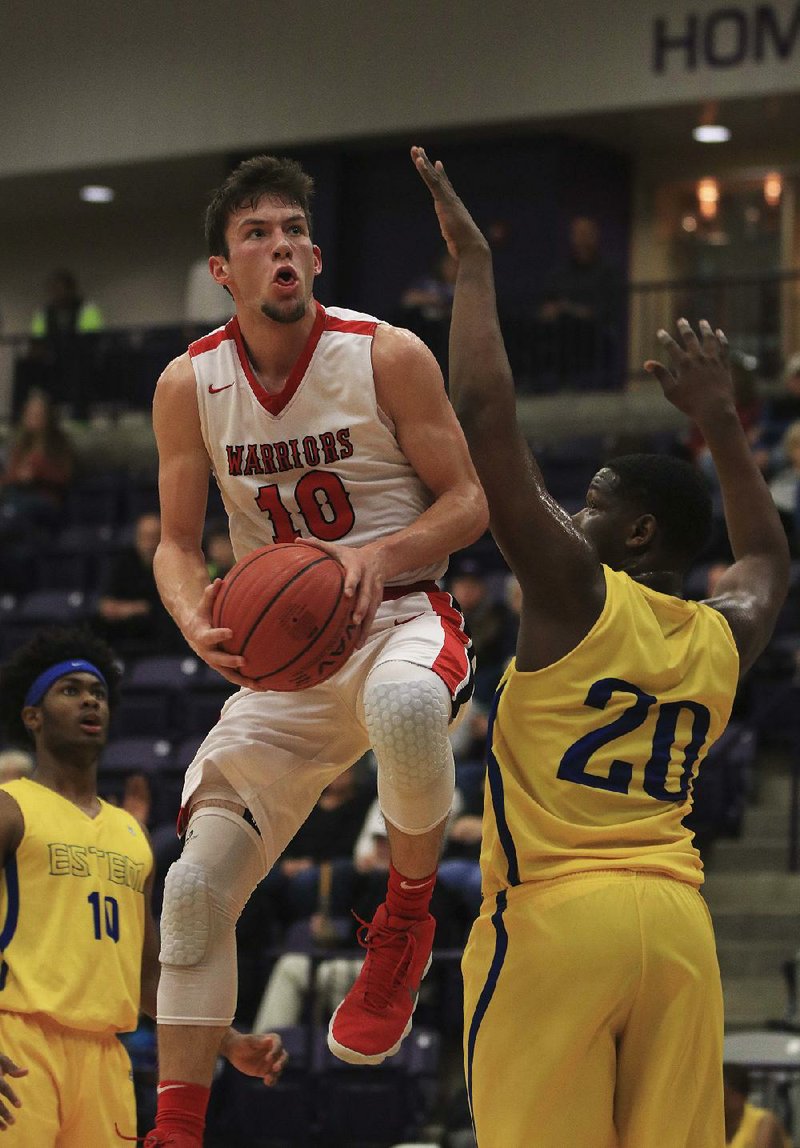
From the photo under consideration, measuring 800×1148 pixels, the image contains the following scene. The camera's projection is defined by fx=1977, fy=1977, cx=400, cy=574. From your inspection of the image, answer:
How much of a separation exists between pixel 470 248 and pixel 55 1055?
2.90 meters

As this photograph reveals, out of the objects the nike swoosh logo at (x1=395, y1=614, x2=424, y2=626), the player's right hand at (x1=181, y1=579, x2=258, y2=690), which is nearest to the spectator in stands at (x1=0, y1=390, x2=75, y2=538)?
the nike swoosh logo at (x1=395, y1=614, x2=424, y2=626)

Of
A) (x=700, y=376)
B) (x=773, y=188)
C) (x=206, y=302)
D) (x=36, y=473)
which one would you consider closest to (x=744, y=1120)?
(x=700, y=376)

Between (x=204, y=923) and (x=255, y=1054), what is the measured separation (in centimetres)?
72

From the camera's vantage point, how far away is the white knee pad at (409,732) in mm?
4250

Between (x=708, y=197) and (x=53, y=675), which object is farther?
(x=708, y=197)

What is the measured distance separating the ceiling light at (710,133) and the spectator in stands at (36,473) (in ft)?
20.4

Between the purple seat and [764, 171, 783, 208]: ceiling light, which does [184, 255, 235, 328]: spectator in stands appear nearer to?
the purple seat

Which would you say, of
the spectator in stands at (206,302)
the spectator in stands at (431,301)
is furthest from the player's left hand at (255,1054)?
the spectator in stands at (206,302)

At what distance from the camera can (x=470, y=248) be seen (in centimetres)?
401

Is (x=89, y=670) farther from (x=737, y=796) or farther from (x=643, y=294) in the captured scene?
(x=643, y=294)

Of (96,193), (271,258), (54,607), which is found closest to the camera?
(271,258)

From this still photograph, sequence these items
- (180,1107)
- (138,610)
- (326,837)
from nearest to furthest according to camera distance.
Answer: (180,1107) < (326,837) < (138,610)

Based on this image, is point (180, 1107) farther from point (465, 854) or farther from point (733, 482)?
point (465, 854)

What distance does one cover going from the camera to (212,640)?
13.4 ft
